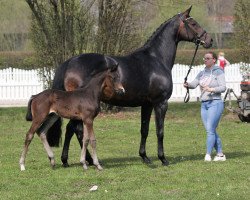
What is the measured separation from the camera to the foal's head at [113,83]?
10727 mm

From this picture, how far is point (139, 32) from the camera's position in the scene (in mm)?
24562

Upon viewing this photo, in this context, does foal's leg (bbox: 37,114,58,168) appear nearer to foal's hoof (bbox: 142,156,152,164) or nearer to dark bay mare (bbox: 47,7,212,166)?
dark bay mare (bbox: 47,7,212,166)

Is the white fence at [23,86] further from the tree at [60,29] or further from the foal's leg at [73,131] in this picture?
the foal's leg at [73,131]

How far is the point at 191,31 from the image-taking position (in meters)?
12.4

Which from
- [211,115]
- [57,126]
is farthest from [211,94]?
[57,126]

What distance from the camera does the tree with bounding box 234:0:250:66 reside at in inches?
999

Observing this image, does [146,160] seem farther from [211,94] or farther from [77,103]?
[77,103]

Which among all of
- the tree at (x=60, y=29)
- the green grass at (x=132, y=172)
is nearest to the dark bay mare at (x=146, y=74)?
the green grass at (x=132, y=172)

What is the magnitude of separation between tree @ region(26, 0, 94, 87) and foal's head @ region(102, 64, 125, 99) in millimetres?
11959

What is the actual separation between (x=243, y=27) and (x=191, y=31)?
13.6 meters

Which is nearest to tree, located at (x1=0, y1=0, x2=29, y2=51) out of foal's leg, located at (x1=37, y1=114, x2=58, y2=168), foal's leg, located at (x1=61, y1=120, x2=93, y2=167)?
foal's leg, located at (x1=61, y1=120, x2=93, y2=167)

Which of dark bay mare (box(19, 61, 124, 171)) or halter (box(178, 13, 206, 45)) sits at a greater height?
halter (box(178, 13, 206, 45))

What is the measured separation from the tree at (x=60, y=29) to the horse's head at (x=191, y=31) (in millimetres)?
10744

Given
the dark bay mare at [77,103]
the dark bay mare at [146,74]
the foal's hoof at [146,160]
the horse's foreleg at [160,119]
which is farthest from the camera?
the foal's hoof at [146,160]
